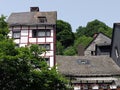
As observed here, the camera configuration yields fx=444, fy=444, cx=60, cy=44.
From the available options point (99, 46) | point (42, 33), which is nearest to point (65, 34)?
point (99, 46)

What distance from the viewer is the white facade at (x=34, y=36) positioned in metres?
53.2

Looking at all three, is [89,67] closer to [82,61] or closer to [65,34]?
[82,61]

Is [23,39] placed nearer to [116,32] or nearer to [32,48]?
[116,32]

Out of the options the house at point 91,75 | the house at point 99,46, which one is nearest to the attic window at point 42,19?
the house at point 91,75

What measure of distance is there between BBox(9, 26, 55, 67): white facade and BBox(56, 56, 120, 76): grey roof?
7.46 ft


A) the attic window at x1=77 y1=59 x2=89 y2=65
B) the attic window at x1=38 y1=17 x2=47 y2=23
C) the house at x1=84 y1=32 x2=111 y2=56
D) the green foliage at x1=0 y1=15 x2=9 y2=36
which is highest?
the attic window at x1=38 y1=17 x2=47 y2=23

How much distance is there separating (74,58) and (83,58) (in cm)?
110

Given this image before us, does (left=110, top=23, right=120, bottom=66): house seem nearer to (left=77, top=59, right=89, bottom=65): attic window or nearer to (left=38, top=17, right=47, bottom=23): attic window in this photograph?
(left=77, top=59, right=89, bottom=65): attic window

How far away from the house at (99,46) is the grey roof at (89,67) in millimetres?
8579

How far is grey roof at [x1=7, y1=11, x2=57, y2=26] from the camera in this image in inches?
2152

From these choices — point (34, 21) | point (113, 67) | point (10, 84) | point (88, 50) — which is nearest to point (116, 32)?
point (113, 67)

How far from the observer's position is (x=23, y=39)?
53.9 metres

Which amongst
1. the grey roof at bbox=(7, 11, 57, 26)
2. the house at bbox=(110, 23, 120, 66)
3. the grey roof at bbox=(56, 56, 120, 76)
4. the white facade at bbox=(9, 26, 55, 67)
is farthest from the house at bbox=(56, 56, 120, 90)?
the grey roof at bbox=(7, 11, 57, 26)

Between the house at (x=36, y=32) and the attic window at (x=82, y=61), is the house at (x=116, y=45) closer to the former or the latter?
the attic window at (x=82, y=61)
